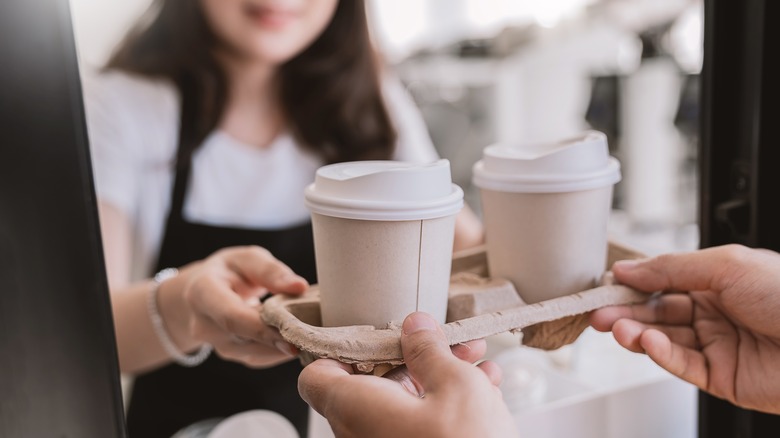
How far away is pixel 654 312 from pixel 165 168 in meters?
0.81

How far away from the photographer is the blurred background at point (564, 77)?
2.45m

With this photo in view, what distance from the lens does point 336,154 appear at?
1200mm

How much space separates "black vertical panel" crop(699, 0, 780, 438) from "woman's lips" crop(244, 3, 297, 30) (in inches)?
22.9

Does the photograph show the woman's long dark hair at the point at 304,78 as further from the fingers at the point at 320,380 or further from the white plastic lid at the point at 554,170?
the fingers at the point at 320,380

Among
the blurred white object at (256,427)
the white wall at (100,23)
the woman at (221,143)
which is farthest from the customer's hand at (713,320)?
the white wall at (100,23)

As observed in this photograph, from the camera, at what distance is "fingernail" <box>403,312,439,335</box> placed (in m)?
0.48

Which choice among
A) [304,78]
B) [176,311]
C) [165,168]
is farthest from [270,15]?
[176,311]

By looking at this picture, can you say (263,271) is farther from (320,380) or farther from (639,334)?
(639,334)

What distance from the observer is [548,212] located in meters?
0.58

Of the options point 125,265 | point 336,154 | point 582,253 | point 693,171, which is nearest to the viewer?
point 582,253

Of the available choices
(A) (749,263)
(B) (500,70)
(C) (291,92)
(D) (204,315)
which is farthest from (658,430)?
(B) (500,70)

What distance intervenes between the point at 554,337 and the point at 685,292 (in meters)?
0.18

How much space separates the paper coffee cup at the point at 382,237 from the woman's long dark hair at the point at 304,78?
657 mm

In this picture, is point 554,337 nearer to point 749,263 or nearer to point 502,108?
point 749,263
